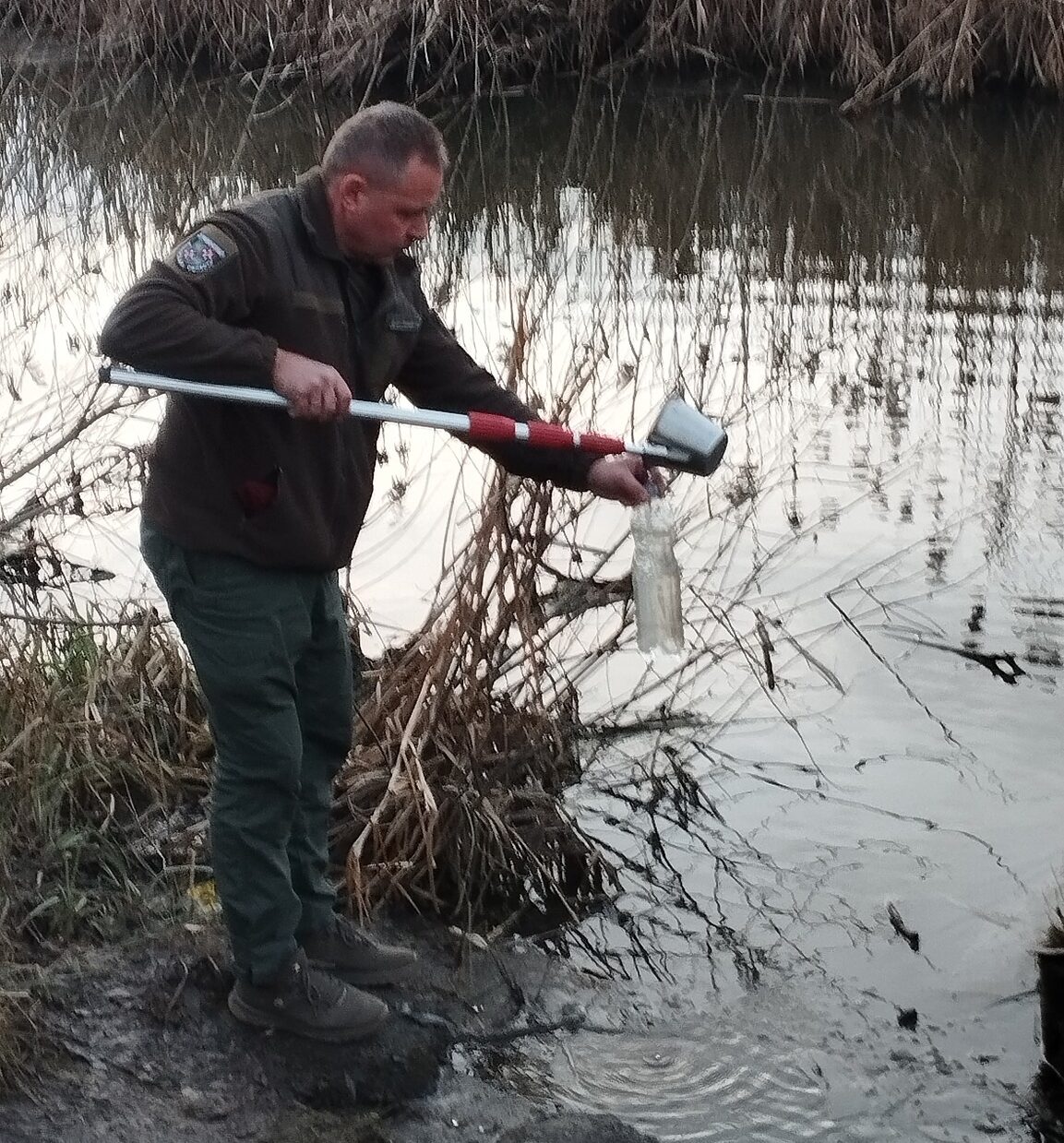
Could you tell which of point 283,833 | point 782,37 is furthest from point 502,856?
point 782,37

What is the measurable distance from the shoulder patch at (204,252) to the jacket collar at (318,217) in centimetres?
18

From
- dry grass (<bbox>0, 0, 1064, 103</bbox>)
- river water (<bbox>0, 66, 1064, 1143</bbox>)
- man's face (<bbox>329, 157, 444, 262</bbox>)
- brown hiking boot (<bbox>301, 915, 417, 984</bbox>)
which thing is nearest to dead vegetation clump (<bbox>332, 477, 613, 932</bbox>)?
river water (<bbox>0, 66, 1064, 1143</bbox>)

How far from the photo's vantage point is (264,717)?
299 centimetres

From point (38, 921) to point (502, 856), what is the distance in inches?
43.4

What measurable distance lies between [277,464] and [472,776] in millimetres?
1325

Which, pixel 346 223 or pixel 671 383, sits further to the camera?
pixel 671 383

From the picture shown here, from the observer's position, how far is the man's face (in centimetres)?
287

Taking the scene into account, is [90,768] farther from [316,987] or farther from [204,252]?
[204,252]

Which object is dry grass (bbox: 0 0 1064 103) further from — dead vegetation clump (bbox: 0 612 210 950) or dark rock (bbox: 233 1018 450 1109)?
dark rock (bbox: 233 1018 450 1109)

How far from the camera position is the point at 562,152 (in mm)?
12047

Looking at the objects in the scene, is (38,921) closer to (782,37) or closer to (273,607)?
(273,607)

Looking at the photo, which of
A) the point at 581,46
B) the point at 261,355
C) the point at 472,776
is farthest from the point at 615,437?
the point at 581,46

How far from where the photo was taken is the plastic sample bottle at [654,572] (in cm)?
332

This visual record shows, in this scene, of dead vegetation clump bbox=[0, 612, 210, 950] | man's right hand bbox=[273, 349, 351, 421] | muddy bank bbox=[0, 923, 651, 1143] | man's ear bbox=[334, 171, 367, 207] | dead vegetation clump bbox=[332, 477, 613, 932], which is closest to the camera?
man's right hand bbox=[273, 349, 351, 421]
